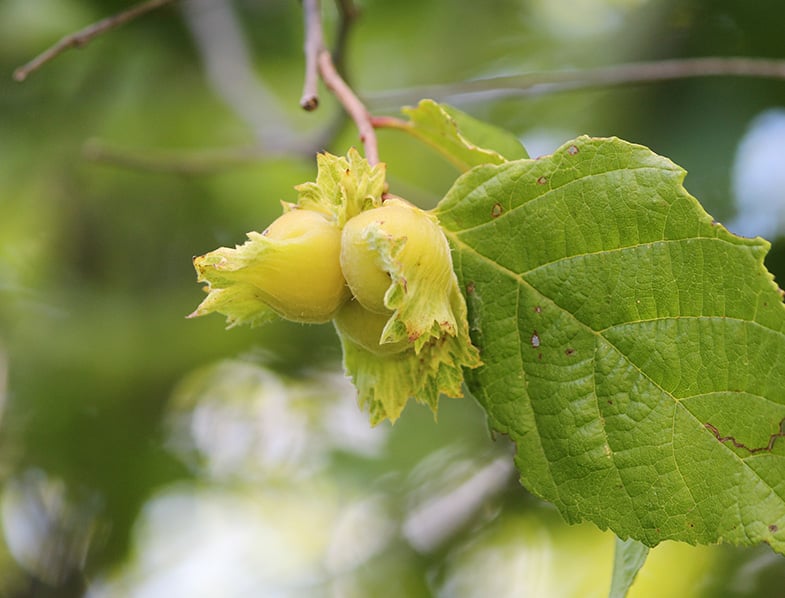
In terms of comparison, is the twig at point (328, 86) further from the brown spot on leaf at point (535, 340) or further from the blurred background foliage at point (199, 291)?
the blurred background foliage at point (199, 291)

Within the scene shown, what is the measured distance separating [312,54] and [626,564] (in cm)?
105

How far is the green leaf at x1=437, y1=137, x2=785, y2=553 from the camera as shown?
116 centimetres

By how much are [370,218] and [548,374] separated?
41 centimetres

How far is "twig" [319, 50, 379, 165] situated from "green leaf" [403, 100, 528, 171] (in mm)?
138

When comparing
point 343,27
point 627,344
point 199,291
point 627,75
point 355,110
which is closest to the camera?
point 627,344

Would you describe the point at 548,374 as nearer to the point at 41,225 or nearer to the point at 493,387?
the point at 493,387

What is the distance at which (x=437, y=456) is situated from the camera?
391 centimetres

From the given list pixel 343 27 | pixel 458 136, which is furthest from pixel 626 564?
pixel 343 27

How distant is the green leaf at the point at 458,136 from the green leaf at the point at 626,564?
67 centimetres

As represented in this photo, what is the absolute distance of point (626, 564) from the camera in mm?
1262

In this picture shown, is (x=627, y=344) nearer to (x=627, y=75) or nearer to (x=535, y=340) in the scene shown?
(x=535, y=340)

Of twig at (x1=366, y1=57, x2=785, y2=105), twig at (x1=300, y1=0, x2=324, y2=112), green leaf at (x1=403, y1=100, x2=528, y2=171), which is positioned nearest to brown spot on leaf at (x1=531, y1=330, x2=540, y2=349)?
green leaf at (x1=403, y1=100, x2=528, y2=171)

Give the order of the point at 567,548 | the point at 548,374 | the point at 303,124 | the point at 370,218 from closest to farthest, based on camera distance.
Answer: the point at 370,218
the point at 548,374
the point at 567,548
the point at 303,124

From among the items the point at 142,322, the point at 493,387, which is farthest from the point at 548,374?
the point at 142,322
